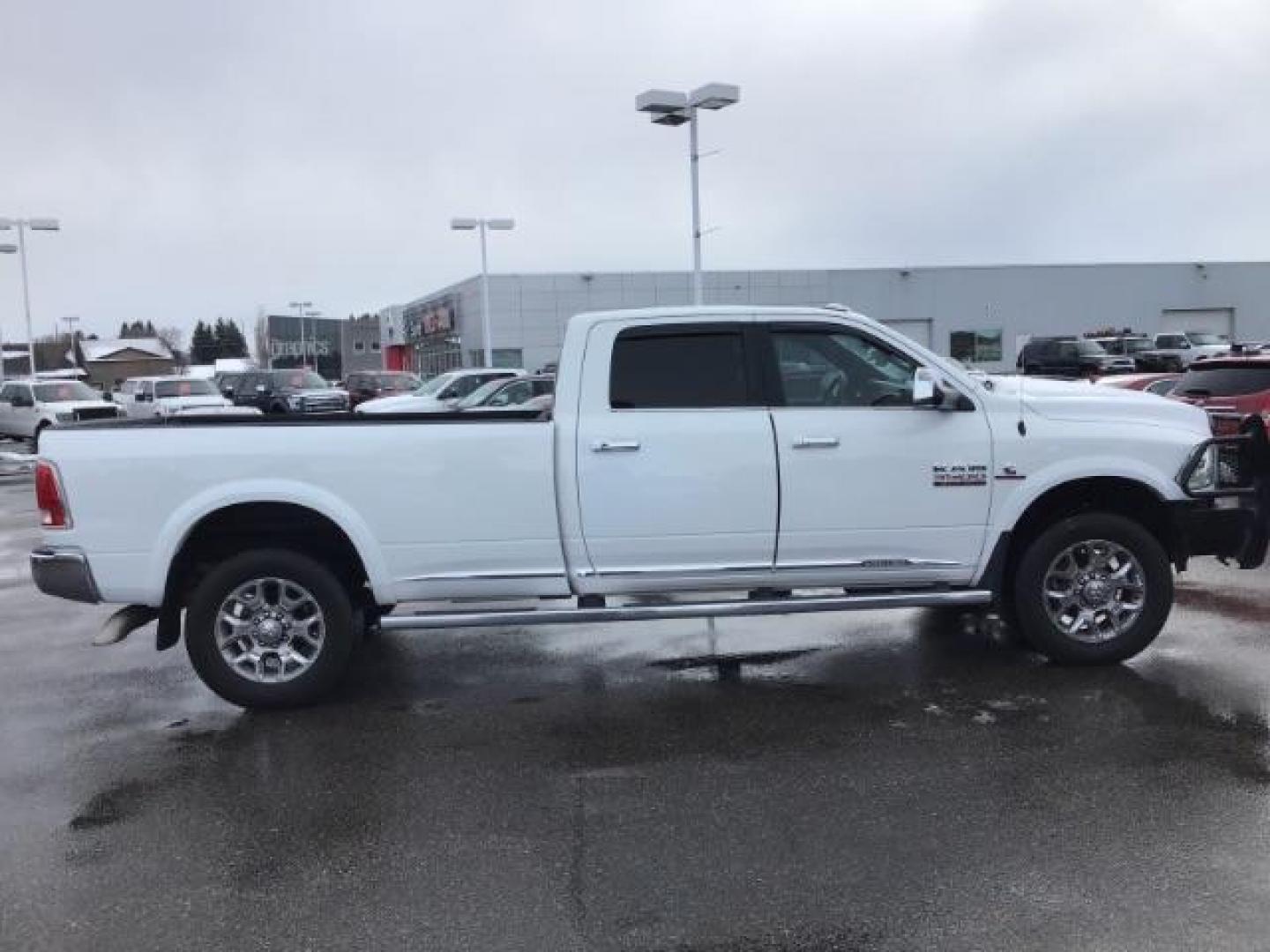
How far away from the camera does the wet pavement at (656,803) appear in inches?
143

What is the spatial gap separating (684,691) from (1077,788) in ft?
7.33

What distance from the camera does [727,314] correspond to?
20.3 ft

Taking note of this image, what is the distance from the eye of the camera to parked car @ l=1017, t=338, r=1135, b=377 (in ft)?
109

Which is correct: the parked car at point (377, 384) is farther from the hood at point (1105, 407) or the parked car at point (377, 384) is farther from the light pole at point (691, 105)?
the hood at point (1105, 407)

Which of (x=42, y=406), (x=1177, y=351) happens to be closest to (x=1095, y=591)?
(x=42, y=406)

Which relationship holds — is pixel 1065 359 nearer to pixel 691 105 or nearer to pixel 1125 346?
pixel 1125 346

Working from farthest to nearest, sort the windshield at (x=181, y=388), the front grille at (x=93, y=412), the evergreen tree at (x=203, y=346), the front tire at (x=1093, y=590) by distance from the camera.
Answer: the evergreen tree at (x=203, y=346)
the windshield at (x=181, y=388)
the front grille at (x=93, y=412)
the front tire at (x=1093, y=590)

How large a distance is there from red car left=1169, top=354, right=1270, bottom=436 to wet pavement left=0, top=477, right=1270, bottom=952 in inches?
201

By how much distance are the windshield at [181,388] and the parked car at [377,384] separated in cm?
433

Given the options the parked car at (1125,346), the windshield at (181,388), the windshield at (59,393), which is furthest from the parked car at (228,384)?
the parked car at (1125,346)

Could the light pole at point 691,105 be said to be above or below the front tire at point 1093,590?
above

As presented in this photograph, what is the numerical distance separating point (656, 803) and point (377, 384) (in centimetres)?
3218

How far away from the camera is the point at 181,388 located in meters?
33.1

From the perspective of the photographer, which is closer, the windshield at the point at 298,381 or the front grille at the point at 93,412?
the front grille at the point at 93,412
